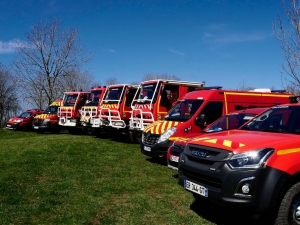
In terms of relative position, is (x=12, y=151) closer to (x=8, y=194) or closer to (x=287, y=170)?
(x=8, y=194)

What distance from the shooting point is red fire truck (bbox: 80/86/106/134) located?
15842 mm

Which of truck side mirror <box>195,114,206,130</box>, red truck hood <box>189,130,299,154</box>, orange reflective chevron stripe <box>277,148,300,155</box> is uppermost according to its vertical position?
truck side mirror <box>195,114,206,130</box>

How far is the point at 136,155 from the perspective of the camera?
34.2ft

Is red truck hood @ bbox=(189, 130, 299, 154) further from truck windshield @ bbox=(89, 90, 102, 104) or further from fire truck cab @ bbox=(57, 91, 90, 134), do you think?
fire truck cab @ bbox=(57, 91, 90, 134)

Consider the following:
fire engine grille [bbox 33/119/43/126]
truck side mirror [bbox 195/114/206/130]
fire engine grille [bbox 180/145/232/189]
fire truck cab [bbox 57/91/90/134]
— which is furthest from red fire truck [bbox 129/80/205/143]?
fire engine grille [bbox 33/119/43/126]

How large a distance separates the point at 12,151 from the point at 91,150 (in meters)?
2.62

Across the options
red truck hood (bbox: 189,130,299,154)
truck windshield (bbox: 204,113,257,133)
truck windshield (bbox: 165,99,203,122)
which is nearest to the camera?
red truck hood (bbox: 189,130,299,154)

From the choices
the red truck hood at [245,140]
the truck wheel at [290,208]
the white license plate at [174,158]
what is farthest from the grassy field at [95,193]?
the red truck hood at [245,140]

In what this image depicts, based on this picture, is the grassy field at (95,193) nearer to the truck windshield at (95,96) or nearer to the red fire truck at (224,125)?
the red fire truck at (224,125)

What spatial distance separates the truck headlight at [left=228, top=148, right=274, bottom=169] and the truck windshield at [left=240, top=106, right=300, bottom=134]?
3.33 feet

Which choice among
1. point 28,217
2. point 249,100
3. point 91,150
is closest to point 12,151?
point 91,150

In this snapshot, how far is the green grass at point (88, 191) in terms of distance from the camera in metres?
4.86

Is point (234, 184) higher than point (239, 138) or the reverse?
the reverse

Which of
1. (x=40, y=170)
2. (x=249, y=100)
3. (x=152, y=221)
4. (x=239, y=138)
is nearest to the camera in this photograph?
A: (x=239, y=138)
